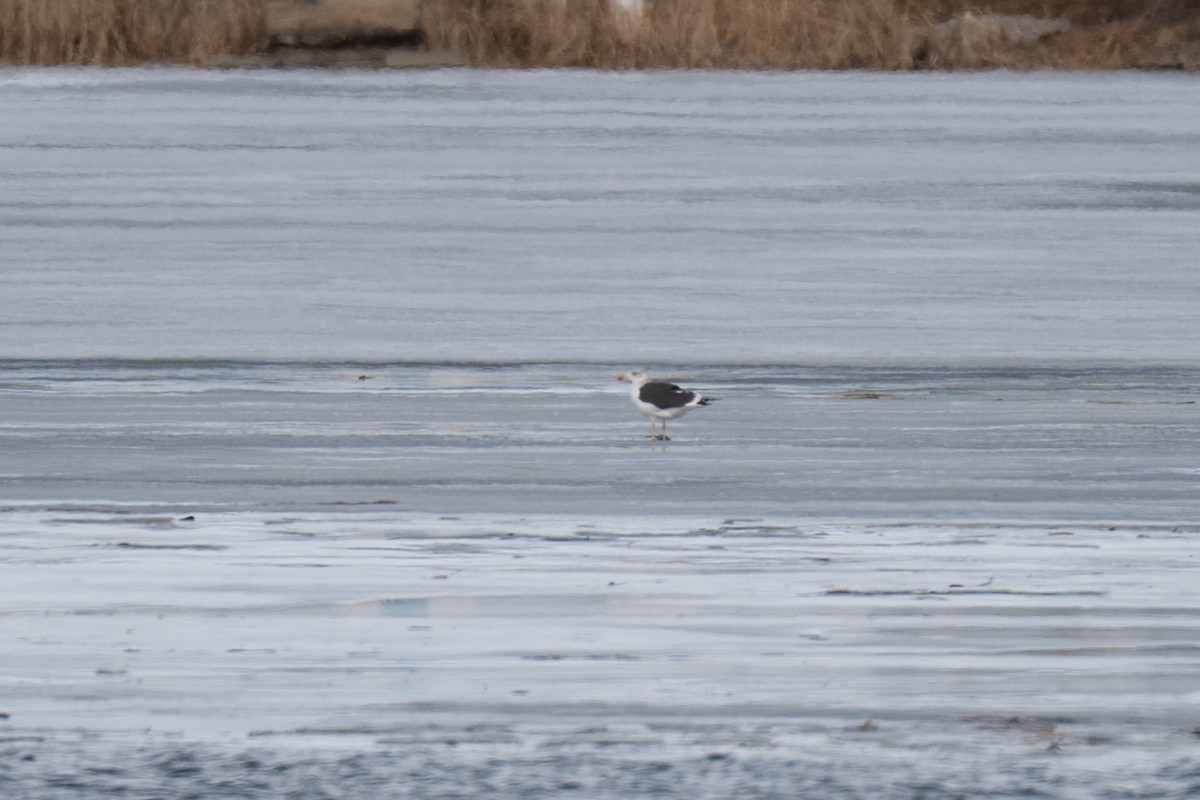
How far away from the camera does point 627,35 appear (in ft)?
61.7

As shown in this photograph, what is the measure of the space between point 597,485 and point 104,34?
1423cm

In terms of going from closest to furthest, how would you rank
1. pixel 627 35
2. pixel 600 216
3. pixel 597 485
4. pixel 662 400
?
pixel 597 485 < pixel 662 400 < pixel 600 216 < pixel 627 35

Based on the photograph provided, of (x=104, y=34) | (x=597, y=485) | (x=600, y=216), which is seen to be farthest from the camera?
(x=104, y=34)

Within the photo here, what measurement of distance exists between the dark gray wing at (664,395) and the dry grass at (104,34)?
521 inches

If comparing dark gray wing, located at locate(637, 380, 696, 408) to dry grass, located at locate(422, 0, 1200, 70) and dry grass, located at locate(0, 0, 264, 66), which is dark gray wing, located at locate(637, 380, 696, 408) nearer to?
dry grass, located at locate(422, 0, 1200, 70)

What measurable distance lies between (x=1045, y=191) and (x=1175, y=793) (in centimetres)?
982

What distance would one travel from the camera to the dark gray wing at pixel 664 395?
629cm

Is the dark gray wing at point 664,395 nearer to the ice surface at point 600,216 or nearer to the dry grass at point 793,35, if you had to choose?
the ice surface at point 600,216

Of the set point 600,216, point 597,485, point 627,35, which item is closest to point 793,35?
point 627,35

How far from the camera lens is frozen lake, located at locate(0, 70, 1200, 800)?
368cm

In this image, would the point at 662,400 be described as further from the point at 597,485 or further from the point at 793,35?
the point at 793,35

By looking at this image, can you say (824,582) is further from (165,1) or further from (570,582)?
(165,1)

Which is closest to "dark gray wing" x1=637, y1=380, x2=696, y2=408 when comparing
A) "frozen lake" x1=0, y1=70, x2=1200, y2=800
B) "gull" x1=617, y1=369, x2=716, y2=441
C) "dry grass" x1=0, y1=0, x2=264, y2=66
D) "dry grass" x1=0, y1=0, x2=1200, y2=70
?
"gull" x1=617, y1=369, x2=716, y2=441

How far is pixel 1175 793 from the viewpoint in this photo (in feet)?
11.0
